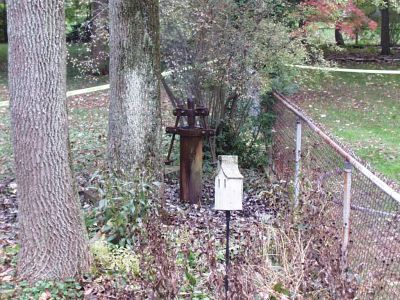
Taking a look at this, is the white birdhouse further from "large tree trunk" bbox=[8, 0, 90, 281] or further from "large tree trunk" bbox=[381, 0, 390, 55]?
"large tree trunk" bbox=[381, 0, 390, 55]

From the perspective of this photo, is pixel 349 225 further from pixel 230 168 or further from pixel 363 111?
pixel 363 111

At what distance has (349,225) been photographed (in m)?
4.41

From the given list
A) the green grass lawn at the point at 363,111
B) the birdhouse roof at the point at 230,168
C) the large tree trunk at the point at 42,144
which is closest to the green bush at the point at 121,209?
the large tree trunk at the point at 42,144

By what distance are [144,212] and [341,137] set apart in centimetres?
755

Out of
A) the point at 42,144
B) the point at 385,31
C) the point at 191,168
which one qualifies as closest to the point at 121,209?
the point at 42,144

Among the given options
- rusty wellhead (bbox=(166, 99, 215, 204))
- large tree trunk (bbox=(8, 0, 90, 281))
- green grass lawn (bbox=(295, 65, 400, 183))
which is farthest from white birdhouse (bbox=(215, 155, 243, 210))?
green grass lawn (bbox=(295, 65, 400, 183))

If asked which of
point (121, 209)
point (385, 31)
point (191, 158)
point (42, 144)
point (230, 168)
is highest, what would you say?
point (385, 31)

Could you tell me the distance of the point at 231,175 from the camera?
13.4ft

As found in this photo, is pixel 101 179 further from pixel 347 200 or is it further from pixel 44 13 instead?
pixel 347 200

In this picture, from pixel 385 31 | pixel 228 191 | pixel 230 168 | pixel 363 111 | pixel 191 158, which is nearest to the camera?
pixel 228 191

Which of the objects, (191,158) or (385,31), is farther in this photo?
(385,31)

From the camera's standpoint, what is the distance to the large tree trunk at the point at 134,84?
650 cm

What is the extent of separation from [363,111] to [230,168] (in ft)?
38.3

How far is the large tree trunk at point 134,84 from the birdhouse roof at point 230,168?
227cm
